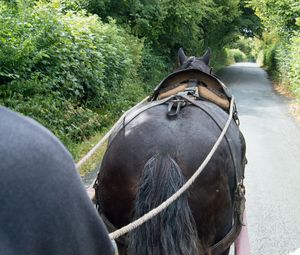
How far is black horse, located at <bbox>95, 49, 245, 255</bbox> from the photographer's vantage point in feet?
7.02

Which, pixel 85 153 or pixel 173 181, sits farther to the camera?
pixel 85 153

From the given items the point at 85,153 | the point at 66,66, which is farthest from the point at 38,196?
the point at 66,66

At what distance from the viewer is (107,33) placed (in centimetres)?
960

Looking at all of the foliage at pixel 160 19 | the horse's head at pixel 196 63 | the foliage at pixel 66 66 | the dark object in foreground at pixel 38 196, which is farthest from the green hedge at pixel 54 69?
the dark object in foreground at pixel 38 196

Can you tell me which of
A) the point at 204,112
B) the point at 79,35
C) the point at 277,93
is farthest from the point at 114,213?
the point at 277,93

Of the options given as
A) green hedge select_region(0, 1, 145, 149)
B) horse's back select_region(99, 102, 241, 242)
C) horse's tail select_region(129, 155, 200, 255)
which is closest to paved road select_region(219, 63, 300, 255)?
horse's back select_region(99, 102, 241, 242)

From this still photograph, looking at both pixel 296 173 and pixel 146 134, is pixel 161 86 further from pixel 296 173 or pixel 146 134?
pixel 296 173

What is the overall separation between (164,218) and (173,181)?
0.22 metres

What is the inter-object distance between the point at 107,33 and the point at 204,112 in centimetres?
752

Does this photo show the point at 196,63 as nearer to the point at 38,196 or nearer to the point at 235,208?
the point at 235,208

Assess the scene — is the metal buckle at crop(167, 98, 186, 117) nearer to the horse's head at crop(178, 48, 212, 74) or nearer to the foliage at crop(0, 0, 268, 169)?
the horse's head at crop(178, 48, 212, 74)

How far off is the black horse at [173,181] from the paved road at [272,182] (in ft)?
6.22

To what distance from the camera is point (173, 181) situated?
84.0 inches

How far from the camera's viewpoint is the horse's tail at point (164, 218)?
2117mm
